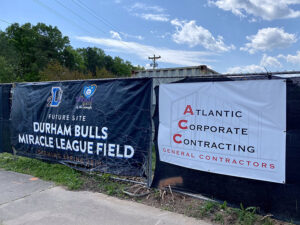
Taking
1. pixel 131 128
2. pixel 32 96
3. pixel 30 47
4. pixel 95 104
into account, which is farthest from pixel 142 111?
pixel 30 47

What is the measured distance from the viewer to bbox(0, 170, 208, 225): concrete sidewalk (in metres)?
3.35

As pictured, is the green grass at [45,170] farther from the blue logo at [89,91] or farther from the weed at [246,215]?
the weed at [246,215]

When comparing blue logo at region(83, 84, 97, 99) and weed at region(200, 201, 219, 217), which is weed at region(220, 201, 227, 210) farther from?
blue logo at region(83, 84, 97, 99)

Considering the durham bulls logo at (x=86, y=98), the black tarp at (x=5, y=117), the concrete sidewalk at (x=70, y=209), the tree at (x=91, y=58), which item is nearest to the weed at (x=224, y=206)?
the concrete sidewalk at (x=70, y=209)

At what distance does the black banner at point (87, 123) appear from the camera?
4367 mm

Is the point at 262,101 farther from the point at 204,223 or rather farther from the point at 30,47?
the point at 30,47

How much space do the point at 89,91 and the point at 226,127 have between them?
2.92m

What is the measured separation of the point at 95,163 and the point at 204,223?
2517mm

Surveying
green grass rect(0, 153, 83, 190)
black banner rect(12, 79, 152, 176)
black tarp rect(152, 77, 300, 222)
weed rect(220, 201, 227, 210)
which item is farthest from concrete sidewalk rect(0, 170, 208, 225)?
black banner rect(12, 79, 152, 176)

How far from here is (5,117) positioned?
6547mm

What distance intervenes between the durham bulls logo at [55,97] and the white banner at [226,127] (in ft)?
8.71

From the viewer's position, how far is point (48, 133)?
18.4 feet

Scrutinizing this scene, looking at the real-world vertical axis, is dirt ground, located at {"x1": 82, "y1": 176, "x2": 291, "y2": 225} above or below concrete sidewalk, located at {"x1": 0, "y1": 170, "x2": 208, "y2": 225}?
above

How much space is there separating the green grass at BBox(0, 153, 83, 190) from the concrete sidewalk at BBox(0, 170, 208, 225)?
260 mm
